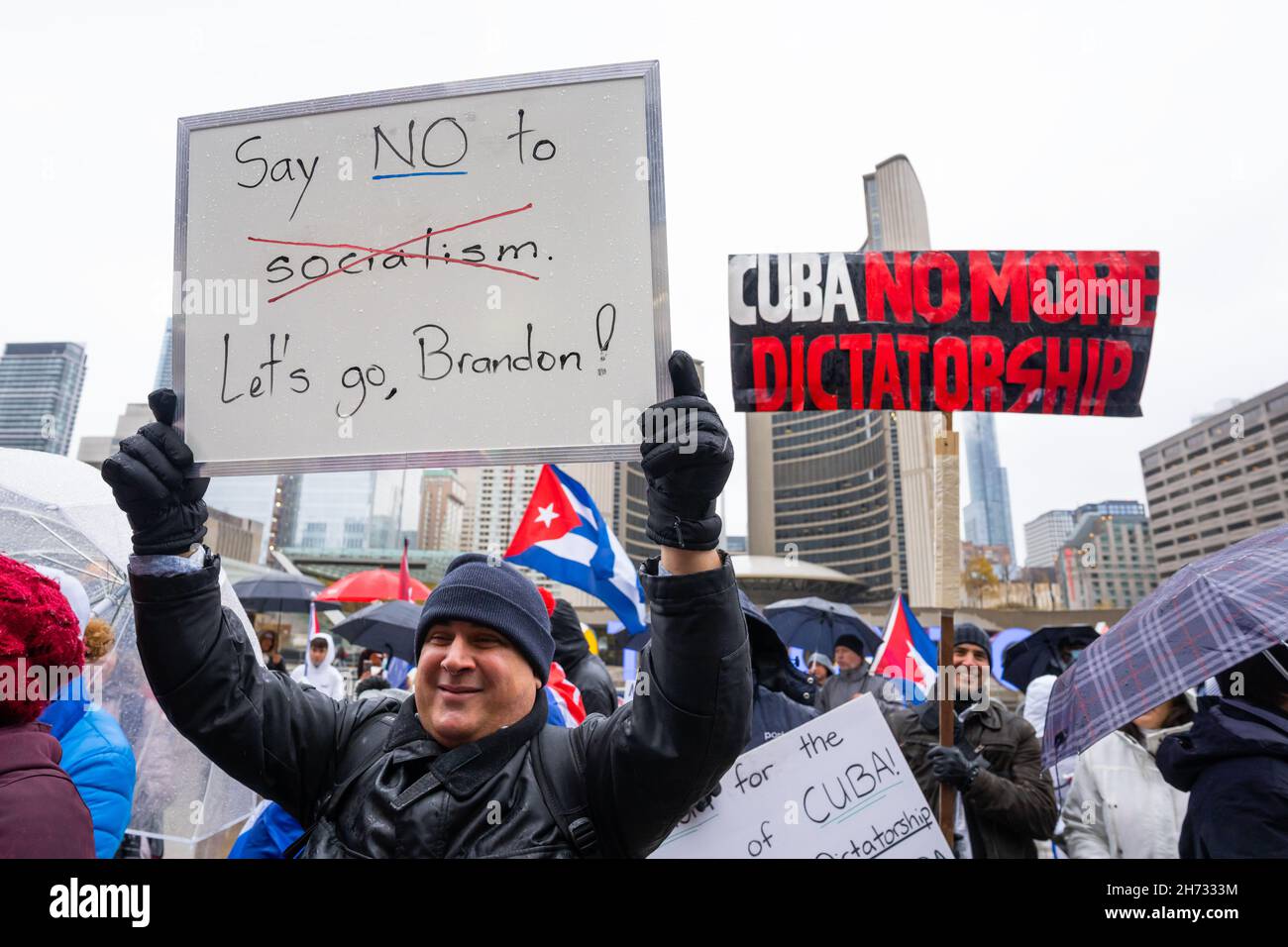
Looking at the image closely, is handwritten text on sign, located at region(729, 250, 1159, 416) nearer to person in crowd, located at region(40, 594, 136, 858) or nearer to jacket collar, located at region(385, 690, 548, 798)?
jacket collar, located at region(385, 690, 548, 798)

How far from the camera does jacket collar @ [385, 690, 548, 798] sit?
141 centimetres

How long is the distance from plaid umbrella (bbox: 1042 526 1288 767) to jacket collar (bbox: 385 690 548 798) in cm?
125

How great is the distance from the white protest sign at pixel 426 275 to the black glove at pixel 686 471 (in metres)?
0.12

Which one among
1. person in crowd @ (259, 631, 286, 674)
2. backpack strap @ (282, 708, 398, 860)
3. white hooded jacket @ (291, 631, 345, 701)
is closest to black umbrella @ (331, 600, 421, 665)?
white hooded jacket @ (291, 631, 345, 701)

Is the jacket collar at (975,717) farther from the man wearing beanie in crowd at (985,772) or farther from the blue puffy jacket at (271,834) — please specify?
the blue puffy jacket at (271,834)

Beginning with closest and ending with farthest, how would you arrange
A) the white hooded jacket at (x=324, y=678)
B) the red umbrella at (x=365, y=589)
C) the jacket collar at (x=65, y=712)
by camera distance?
the jacket collar at (x=65, y=712), the white hooded jacket at (x=324, y=678), the red umbrella at (x=365, y=589)

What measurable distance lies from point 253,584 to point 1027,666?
9.96 m

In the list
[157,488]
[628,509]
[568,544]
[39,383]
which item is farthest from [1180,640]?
[39,383]

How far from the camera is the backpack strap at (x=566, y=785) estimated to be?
136cm

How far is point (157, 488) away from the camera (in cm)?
147

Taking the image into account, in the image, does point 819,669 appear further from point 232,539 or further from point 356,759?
point 232,539

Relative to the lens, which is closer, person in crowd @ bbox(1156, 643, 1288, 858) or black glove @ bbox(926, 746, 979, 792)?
person in crowd @ bbox(1156, 643, 1288, 858)

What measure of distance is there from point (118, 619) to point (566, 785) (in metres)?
2.41

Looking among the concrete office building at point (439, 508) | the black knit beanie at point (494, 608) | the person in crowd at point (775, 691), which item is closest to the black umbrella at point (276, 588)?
the person in crowd at point (775, 691)
